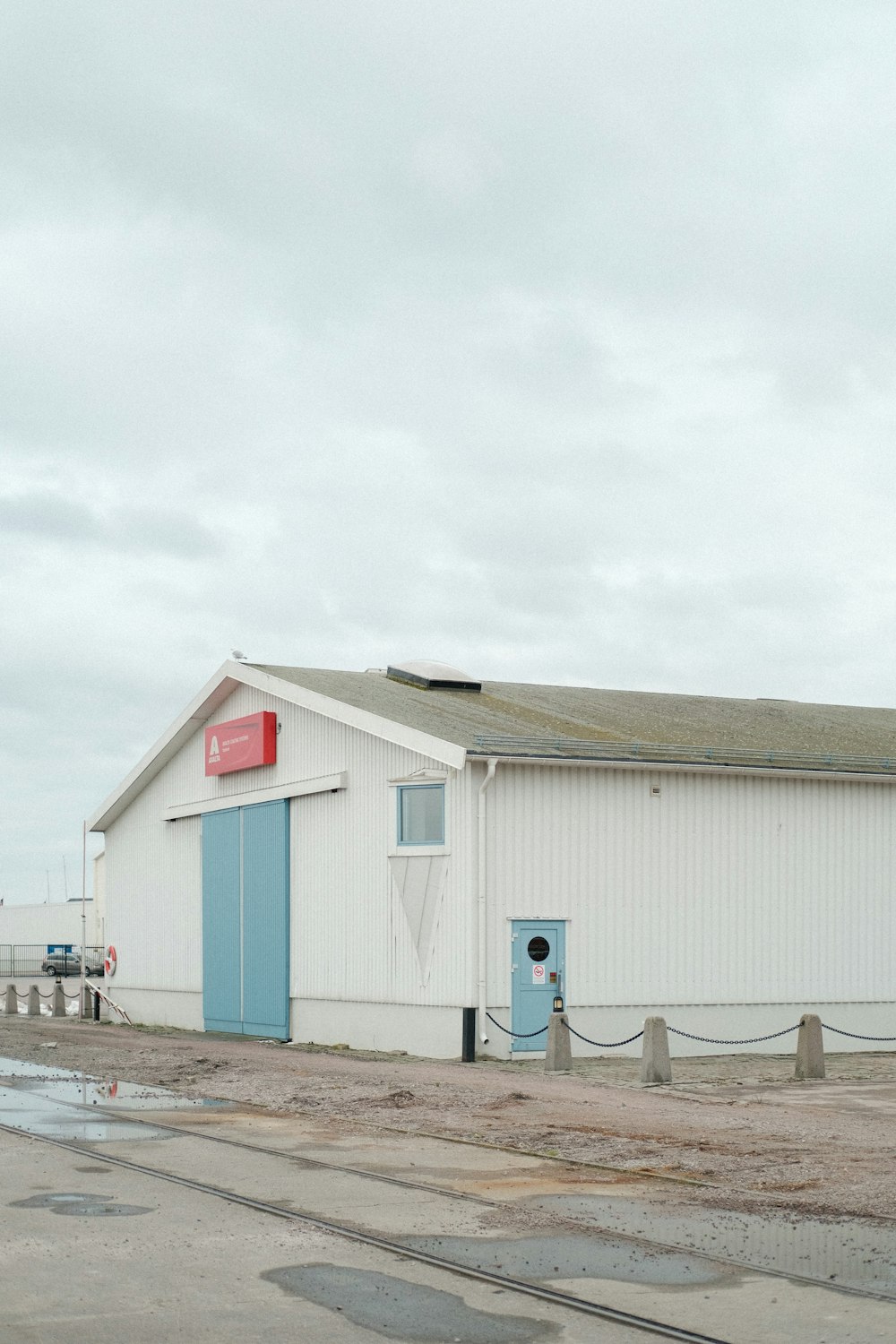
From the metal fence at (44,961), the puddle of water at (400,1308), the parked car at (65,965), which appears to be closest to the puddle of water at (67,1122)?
the puddle of water at (400,1308)

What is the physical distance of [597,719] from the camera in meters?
29.8

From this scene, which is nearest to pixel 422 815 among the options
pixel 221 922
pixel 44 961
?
pixel 221 922

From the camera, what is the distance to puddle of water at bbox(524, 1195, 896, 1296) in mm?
9016

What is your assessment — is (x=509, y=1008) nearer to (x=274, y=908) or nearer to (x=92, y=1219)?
(x=274, y=908)

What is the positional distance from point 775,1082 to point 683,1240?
36.8ft

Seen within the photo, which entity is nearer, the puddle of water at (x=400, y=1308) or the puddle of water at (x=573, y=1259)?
the puddle of water at (x=400, y=1308)

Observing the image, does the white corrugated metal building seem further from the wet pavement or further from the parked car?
the parked car

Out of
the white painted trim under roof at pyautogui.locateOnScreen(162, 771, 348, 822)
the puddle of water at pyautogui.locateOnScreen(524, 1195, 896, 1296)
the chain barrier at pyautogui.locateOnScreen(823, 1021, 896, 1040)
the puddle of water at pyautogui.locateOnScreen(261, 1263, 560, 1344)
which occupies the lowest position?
the chain barrier at pyautogui.locateOnScreen(823, 1021, 896, 1040)

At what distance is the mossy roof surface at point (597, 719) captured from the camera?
1034 inches

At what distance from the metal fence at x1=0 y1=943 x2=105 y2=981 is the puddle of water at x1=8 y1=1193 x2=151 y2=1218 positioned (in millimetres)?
57144

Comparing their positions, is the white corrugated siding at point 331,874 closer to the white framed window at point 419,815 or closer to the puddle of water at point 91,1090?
the white framed window at point 419,815

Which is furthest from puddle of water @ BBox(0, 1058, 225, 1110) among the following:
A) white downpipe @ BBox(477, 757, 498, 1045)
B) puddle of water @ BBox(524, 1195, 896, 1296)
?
puddle of water @ BBox(524, 1195, 896, 1296)

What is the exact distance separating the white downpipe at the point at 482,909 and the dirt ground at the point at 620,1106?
3.02 feet

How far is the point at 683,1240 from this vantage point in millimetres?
9891
